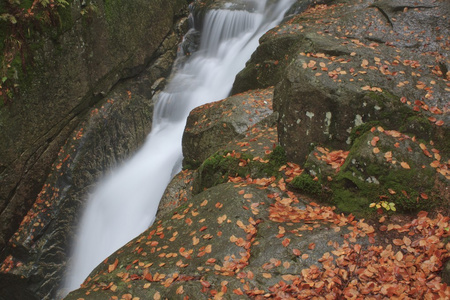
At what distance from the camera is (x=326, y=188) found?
4.59 metres

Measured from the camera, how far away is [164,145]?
434 inches

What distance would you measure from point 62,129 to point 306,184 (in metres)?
7.58

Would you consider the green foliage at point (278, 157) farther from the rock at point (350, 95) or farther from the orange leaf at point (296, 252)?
the orange leaf at point (296, 252)

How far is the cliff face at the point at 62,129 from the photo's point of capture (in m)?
8.45

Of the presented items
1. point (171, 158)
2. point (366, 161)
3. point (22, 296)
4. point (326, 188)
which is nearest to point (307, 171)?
point (326, 188)

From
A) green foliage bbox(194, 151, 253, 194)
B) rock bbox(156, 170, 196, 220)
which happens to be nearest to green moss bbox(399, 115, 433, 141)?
green foliage bbox(194, 151, 253, 194)

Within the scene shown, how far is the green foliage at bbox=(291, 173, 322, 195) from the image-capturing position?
15.3 ft

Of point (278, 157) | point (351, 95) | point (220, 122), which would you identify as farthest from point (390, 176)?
Answer: point (220, 122)

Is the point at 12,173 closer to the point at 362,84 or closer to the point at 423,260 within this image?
the point at 362,84

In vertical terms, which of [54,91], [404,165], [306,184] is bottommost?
[306,184]

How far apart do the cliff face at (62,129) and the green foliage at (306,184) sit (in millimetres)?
7164

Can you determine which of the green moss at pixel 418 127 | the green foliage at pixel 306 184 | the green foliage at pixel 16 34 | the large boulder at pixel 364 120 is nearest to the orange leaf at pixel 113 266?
the green foliage at pixel 306 184

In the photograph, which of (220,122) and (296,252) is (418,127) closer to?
(296,252)

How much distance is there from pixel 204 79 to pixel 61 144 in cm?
565
